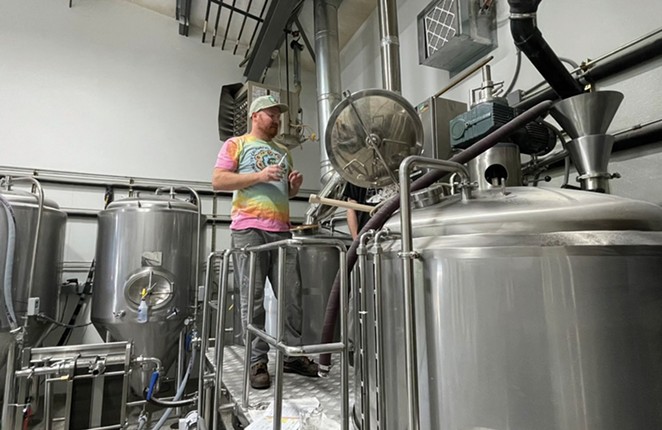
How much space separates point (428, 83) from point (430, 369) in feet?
7.55

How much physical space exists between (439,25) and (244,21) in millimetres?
2426

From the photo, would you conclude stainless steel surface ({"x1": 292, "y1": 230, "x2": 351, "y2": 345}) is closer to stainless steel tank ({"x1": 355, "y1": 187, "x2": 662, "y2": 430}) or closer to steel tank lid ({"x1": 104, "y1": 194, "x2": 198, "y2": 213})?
steel tank lid ({"x1": 104, "y1": 194, "x2": 198, "y2": 213})

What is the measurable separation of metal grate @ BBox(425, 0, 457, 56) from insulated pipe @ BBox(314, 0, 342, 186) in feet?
3.91

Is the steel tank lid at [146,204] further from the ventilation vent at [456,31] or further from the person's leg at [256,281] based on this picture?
the ventilation vent at [456,31]

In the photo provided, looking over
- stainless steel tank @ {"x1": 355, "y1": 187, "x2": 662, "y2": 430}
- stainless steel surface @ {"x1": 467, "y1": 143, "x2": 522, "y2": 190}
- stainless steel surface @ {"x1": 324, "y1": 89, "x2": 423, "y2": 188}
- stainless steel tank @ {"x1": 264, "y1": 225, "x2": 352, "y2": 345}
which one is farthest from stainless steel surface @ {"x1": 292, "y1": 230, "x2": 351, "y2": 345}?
stainless steel tank @ {"x1": 355, "y1": 187, "x2": 662, "y2": 430}

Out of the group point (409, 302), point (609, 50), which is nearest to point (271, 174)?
point (409, 302)

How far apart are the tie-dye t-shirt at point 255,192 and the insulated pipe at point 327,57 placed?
1.36 metres

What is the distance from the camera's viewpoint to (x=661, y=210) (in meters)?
0.80

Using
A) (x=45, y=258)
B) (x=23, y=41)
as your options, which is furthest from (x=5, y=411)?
(x=23, y=41)

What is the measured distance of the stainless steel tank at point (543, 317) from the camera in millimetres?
639

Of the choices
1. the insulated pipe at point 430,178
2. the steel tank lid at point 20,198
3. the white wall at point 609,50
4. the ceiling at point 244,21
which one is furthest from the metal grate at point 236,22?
the insulated pipe at point 430,178

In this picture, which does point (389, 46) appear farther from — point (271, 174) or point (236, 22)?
point (236, 22)

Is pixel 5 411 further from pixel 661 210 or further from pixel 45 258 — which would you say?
pixel 661 210

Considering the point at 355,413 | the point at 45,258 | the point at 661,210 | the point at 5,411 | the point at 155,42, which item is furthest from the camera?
the point at 155,42
